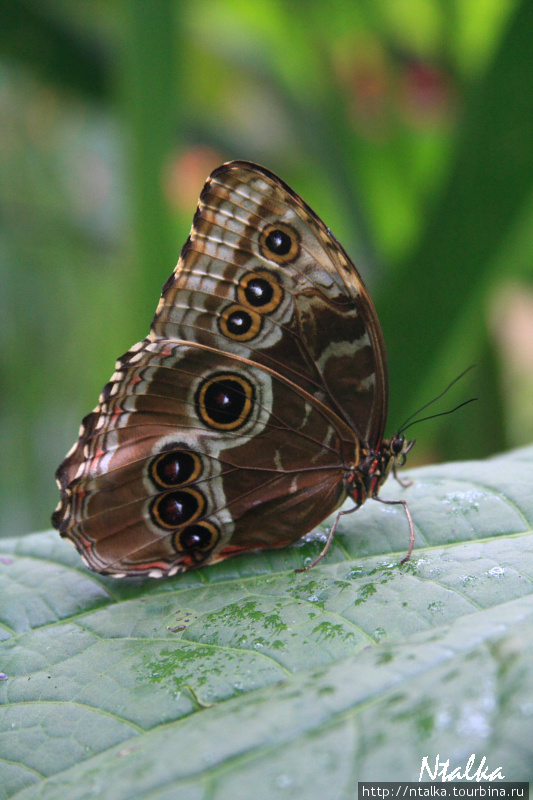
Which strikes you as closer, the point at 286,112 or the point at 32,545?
the point at 32,545

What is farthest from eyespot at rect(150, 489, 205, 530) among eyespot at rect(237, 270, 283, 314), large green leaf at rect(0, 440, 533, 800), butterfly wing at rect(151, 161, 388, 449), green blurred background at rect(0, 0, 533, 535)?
green blurred background at rect(0, 0, 533, 535)

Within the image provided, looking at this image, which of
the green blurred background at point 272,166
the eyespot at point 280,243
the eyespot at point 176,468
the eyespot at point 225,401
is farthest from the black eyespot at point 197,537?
the green blurred background at point 272,166

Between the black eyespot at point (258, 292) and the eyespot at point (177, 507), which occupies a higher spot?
the black eyespot at point (258, 292)

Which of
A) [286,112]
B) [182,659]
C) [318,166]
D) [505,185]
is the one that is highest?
[286,112]

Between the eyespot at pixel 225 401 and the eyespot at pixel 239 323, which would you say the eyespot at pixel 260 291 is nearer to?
the eyespot at pixel 239 323

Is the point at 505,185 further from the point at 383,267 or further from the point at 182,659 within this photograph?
the point at 182,659

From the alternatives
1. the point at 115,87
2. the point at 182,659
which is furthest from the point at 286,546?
the point at 115,87

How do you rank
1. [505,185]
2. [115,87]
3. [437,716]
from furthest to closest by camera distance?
[115,87] → [505,185] → [437,716]
